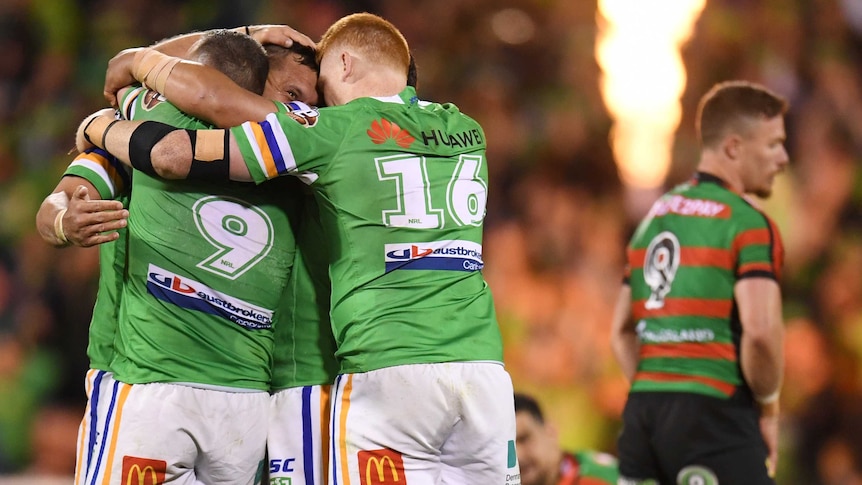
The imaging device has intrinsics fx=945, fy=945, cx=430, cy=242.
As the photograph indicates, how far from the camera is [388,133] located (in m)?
2.84

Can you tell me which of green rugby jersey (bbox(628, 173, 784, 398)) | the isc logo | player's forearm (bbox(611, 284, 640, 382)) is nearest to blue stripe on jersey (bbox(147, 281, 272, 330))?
the isc logo

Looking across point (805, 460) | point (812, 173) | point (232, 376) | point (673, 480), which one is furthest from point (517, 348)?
point (232, 376)

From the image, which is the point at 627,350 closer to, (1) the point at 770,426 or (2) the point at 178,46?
(1) the point at 770,426

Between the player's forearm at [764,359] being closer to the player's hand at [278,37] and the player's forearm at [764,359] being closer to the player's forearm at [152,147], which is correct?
the player's hand at [278,37]

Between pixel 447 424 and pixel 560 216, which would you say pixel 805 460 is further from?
pixel 447 424

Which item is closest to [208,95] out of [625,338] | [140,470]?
[140,470]

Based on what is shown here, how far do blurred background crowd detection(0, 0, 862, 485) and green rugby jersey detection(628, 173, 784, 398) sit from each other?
3.25 metres

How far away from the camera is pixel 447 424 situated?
2727 mm

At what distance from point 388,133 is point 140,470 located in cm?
122

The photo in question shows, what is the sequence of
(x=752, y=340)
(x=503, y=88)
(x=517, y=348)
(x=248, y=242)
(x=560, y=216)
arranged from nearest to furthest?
(x=248, y=242)
(x=752, y=340)
(x=517, y=348)
(x=560, y=216)
(x=503, y=88)

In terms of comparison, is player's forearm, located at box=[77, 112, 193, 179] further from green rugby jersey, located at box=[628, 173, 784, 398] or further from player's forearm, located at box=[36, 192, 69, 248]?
green rugby jersey, located at box=[628, 173, 784, 398]

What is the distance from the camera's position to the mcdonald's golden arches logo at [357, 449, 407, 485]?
269cm

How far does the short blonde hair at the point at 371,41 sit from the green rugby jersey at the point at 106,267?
2.65 ft

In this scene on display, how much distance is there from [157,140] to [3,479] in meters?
5.63
